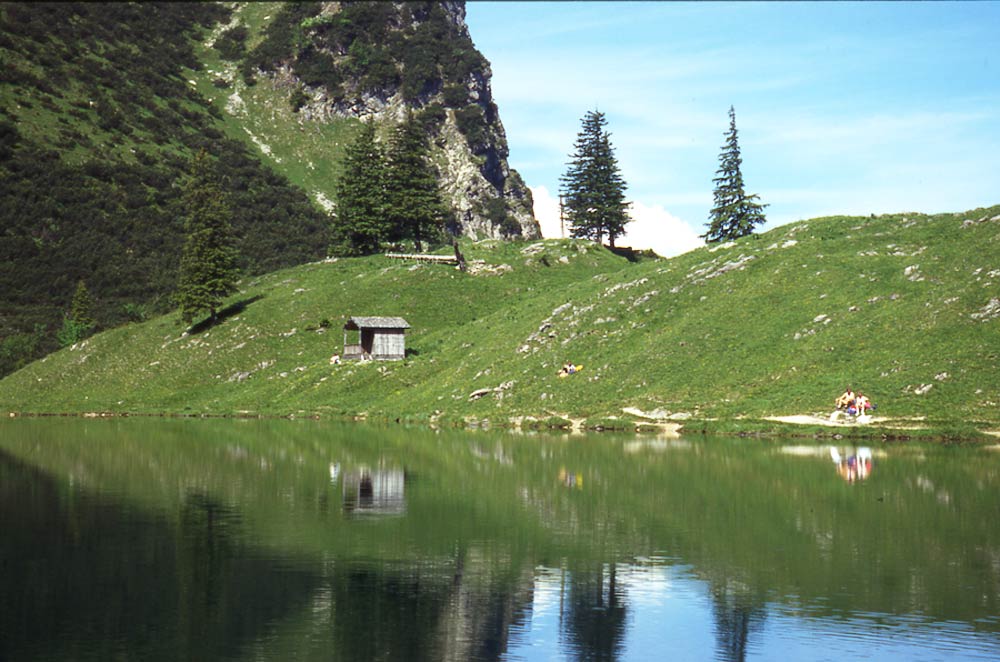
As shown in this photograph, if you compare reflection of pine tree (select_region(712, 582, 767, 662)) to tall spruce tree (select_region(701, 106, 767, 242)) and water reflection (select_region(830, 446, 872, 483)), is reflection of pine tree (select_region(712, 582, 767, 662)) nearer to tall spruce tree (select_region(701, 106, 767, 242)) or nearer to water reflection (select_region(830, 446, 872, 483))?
water reflection (select_region(830, 446, 872, 483))

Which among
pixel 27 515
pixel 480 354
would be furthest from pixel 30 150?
pixel 27 515

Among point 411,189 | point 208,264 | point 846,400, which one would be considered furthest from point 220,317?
point 846,400

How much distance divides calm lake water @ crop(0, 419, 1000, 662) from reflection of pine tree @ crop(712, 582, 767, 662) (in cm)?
7

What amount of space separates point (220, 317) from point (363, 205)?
25948 mm

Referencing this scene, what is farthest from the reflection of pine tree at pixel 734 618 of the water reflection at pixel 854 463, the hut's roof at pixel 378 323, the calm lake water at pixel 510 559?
the hut's roof at pixel 378 323

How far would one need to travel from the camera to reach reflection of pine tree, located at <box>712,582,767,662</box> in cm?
1583

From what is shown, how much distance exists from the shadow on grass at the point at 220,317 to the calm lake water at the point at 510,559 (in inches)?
2541

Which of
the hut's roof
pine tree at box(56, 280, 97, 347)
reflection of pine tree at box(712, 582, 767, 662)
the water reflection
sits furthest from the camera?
pine tree at box(56, 280, 97, 347)

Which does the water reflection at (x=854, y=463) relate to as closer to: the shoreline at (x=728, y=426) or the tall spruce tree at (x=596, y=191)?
the shoreline at (x=728, y=426)

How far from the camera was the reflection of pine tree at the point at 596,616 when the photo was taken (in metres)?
16.0

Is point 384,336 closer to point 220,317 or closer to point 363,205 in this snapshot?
point 220,317

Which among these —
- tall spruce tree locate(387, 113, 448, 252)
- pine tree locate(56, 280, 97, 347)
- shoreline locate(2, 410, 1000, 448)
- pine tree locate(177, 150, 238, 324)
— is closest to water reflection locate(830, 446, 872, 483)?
shoreline locate(2, 410, 1000, 448)

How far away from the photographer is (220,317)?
109062 mm

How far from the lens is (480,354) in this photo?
3248 inches
